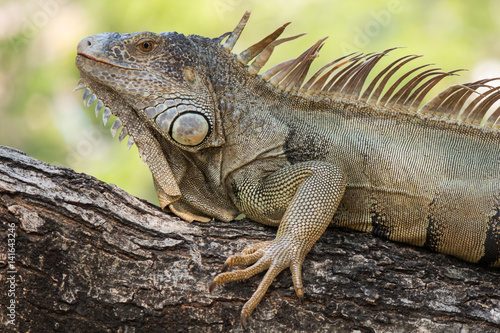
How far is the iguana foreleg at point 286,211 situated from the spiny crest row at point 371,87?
2.29 ft

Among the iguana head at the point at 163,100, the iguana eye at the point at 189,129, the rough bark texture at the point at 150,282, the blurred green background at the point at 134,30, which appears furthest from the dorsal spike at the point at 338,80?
the blurred green background at the point at 134,30

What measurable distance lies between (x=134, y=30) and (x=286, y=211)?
5.22m

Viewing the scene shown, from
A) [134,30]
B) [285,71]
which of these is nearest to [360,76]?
[285,71]

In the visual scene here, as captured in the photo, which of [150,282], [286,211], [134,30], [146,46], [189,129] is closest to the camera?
[150,282]

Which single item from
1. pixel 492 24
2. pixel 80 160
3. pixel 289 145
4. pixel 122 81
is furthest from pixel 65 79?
pixel 492 24

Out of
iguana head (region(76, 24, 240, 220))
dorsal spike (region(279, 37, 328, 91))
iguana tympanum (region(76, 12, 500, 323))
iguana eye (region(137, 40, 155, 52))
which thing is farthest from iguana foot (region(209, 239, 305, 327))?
iguana eye (region(137, 40, 155, 52))

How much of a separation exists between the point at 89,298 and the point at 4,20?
6.52m

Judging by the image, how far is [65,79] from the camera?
786 cm

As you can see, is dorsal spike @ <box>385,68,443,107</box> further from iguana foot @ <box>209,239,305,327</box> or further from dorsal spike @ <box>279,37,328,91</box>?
iguana foot @ <box>209,239,305,327</box>

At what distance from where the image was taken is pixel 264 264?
10.8 feet

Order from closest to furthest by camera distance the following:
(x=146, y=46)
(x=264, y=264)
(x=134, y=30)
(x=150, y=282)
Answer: (x=150, y=282) < (x=264, y=264) < (x=146, y=46) < (x=134, y=30)

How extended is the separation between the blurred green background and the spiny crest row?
3.51 m

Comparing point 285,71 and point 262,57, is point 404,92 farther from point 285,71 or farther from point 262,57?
point 262,57

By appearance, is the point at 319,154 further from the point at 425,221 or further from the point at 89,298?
the point at 89,298
